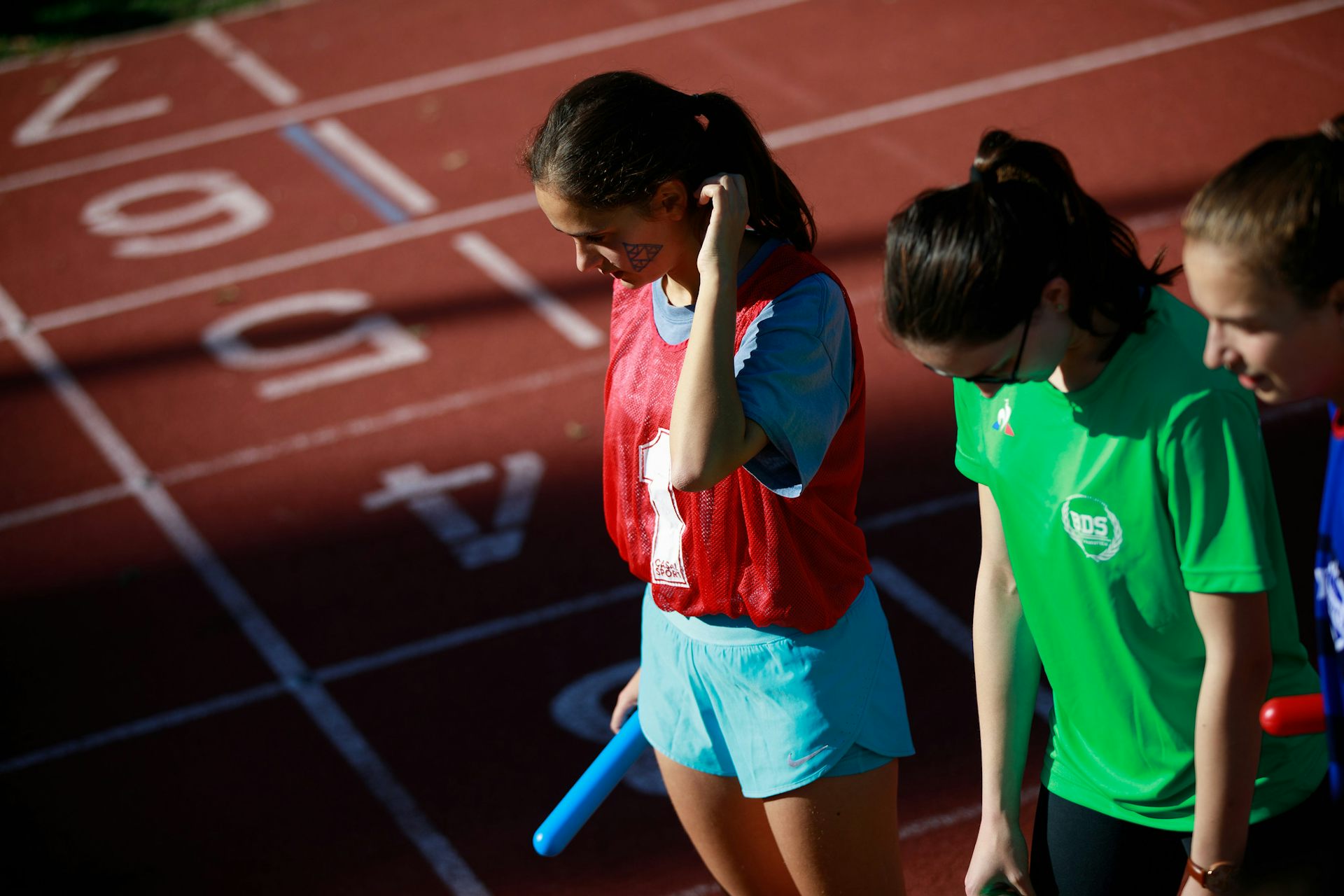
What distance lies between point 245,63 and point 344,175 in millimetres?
2891

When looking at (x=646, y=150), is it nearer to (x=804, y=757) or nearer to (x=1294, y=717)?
(x=804, y=757)

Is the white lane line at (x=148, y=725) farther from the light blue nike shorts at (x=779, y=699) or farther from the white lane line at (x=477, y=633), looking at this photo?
the light blue nike shorts at (x=779, y=699)

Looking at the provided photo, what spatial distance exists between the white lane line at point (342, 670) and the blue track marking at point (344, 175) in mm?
4262

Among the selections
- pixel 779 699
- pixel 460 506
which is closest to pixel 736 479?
pixel 779 699

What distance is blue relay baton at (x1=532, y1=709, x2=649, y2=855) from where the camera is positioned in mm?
2584

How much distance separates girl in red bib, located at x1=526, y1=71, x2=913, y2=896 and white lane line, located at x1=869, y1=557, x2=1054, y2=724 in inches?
82.2

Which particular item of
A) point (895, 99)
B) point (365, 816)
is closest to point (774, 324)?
point (365, 816)

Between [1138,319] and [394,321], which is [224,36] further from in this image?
[1138,319]

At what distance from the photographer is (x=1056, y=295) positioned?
193 centimetres

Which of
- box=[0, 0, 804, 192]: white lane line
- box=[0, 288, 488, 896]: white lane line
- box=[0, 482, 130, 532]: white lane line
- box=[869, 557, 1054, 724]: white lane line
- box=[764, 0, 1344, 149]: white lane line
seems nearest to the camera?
box=[0, 288, 488, 896]: white lane line

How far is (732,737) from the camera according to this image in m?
2.59

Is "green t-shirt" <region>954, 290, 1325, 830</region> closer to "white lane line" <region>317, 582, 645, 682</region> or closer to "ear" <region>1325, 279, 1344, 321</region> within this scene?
"ear" <region>1325, 279, 1344, 321</region>

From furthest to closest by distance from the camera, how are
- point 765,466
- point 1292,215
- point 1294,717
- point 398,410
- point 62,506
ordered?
point 398,410, point 62,506, point 765,466, point 1294,717, point 1292,215

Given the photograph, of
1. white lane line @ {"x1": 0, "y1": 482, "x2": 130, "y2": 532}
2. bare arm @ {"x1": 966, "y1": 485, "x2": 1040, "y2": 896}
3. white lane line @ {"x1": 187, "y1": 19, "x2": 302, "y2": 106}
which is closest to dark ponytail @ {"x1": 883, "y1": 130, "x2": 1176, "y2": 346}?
bare arm @ {"x1": 966, "y1": 485, "x2": 1040, "y2": 896}
